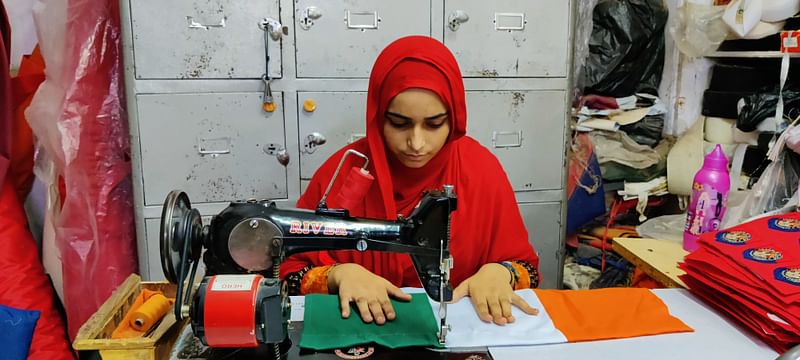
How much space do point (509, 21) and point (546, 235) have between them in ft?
2.82

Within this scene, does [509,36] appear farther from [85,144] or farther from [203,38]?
[85,144]

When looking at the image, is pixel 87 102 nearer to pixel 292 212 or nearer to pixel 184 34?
pixel 184 34

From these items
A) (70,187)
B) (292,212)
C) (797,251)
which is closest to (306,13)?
(70,187)

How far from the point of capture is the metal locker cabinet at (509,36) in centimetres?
→ 219

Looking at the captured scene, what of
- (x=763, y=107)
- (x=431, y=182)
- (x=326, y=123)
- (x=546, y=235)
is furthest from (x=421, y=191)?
(x=763, y=107)

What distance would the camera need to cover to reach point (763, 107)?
213cm

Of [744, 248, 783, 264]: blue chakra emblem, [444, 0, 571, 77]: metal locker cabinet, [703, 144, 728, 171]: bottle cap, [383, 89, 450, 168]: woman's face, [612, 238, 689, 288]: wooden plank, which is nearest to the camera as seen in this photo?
[744, 248, 783, 264]: blue chakra emblem

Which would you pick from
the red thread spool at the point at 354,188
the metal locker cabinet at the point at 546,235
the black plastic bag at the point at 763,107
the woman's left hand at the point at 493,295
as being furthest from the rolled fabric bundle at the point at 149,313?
the black plastic bag at the point at 763,107

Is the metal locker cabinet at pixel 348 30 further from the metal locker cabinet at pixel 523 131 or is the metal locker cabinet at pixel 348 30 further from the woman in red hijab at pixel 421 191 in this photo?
the woman in red hijab at pixel 421 191

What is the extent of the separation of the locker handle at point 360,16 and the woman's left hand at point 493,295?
1155 millimetres

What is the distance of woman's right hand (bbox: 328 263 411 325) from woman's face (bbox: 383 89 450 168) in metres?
0.27

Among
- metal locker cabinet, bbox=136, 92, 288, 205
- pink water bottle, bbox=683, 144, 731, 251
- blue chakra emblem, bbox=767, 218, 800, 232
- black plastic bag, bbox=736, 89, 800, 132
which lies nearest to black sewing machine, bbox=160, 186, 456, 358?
blue chakra emblem, bbox=767, 218, 800, 232

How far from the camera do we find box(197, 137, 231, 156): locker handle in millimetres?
2105

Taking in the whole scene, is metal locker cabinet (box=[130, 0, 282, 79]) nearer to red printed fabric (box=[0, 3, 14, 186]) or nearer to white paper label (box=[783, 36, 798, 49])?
red printed fabric (box=[0, 3, 14, 186])
